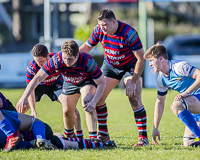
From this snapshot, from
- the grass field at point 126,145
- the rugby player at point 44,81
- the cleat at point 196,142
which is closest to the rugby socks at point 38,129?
the grass field at point 126,145

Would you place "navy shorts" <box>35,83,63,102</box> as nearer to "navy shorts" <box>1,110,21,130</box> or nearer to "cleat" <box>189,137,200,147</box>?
"navy shorts" <box>1,110,21,130</box>

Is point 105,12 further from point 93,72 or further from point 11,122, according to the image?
point 11,122

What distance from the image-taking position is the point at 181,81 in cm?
536

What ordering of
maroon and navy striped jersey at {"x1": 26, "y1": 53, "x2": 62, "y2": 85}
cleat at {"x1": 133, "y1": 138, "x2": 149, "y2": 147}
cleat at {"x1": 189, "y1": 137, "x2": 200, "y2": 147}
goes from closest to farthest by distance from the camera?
cleat at {"x1": 189, "y1": 137, "x2": 200, "y2": 147}, cleat at {"x1": 133, "y1": 138, "x2": 149, "y2": 147}, maroon and navy striped jersey at {"x1": 26, "y1": 53, "x2": 62, "y2": 85}

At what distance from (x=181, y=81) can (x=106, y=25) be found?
1298mm

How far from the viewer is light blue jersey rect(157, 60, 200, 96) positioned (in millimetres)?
5199

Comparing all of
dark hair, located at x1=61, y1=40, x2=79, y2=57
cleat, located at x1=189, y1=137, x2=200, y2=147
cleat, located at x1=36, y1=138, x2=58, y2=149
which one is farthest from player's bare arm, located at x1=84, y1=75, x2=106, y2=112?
cleat, located at x1=189, y1=137, x2=200, y2=147

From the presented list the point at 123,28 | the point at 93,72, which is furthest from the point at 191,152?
the point at 123,28

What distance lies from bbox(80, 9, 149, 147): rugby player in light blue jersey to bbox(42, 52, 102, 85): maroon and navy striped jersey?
52 centimetres

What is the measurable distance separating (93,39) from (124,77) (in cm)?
74

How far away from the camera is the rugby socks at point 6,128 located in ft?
16.3

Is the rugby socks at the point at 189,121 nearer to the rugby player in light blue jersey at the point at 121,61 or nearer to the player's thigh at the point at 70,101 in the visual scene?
the rugby player in light blue jersey at the point at 121,61

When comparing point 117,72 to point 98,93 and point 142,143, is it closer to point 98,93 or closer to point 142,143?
point 98,93

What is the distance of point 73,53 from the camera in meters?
5.27
